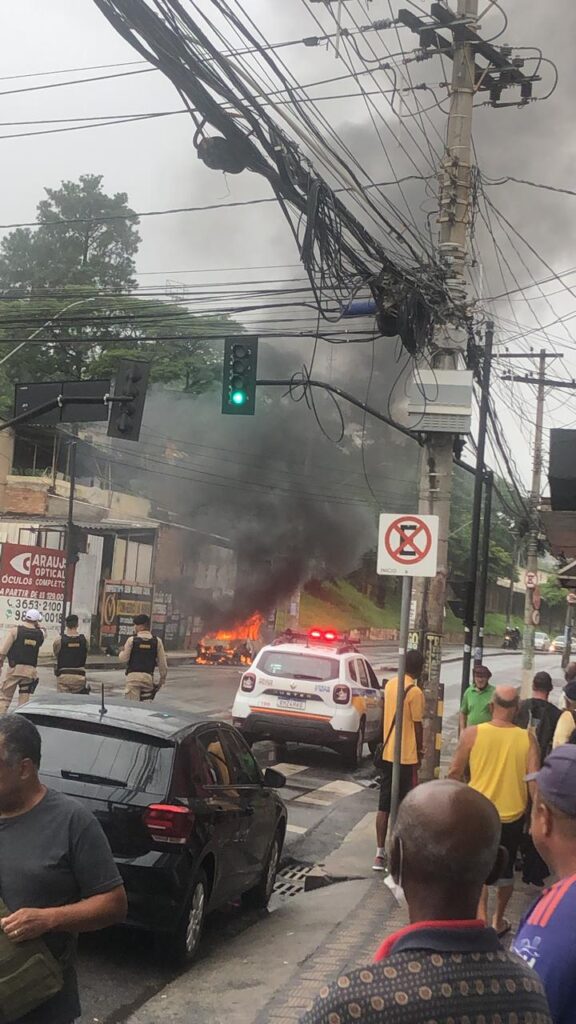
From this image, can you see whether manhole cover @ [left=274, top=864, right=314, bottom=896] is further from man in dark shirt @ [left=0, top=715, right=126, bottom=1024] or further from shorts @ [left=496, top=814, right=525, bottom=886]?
man in dark shirt @ [left=0, top=715, right=126, bottom=1024]

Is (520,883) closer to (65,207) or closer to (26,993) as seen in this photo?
(26,993)

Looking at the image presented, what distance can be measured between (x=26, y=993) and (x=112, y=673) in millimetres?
26104

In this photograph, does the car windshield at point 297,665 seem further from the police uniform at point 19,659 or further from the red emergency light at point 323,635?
the police uniform at point 19,659

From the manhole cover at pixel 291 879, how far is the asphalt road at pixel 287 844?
5cm

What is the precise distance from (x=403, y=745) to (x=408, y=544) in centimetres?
164

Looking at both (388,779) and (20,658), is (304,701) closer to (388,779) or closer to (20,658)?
(20,658)

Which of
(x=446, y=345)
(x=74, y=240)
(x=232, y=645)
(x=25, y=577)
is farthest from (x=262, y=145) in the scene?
(x=74, y=240)

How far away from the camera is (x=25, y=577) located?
Answer: 90.8 ft

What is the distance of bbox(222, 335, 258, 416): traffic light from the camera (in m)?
12.5

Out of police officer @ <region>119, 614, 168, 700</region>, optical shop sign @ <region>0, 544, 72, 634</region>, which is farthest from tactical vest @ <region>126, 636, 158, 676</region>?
optical shop sign @ <region>0, 544, 72, 634</region>

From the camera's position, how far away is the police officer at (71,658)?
41.4ft

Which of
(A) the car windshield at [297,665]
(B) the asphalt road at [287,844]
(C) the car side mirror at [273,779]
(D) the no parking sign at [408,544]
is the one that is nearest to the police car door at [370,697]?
(B) the asphalt road at [287,844]

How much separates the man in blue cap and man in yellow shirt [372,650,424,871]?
230 inches

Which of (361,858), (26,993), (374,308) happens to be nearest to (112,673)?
(374,308)
